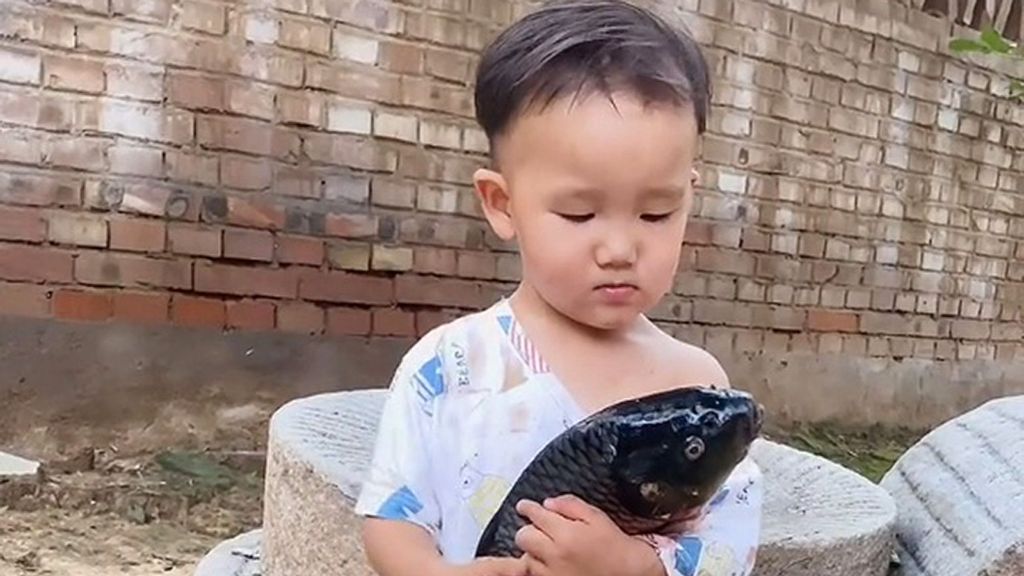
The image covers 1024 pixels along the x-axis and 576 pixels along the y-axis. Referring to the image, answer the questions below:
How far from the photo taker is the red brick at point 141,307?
153 inches

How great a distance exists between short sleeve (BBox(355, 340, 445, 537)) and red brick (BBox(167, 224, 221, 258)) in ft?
9.25

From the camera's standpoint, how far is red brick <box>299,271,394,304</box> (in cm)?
423

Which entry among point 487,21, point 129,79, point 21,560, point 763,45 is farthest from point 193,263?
point 763,45

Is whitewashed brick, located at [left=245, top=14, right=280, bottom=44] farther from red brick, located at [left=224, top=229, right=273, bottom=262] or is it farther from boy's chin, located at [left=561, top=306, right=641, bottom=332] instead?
boy's chin, located at [left=561, top=306, right=641, bottom=332]

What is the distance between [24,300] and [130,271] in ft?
1.04

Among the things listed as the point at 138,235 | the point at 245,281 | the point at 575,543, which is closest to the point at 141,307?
the point at 138,235

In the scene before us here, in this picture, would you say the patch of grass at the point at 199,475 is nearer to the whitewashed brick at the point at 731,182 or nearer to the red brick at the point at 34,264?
the red brick at the point at 34,264

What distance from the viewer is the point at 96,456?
3.91 meters

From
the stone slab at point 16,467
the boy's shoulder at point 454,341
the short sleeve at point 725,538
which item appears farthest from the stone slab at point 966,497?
the stone slab at point 16,467

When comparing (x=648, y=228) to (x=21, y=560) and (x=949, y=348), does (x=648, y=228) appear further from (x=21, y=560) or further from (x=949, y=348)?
(x=949, y=348)

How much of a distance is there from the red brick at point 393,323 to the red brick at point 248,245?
1.51 ft

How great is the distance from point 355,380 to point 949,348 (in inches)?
143

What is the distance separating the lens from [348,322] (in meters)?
4.34

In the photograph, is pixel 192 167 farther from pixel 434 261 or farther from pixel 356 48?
pixel 434 261
